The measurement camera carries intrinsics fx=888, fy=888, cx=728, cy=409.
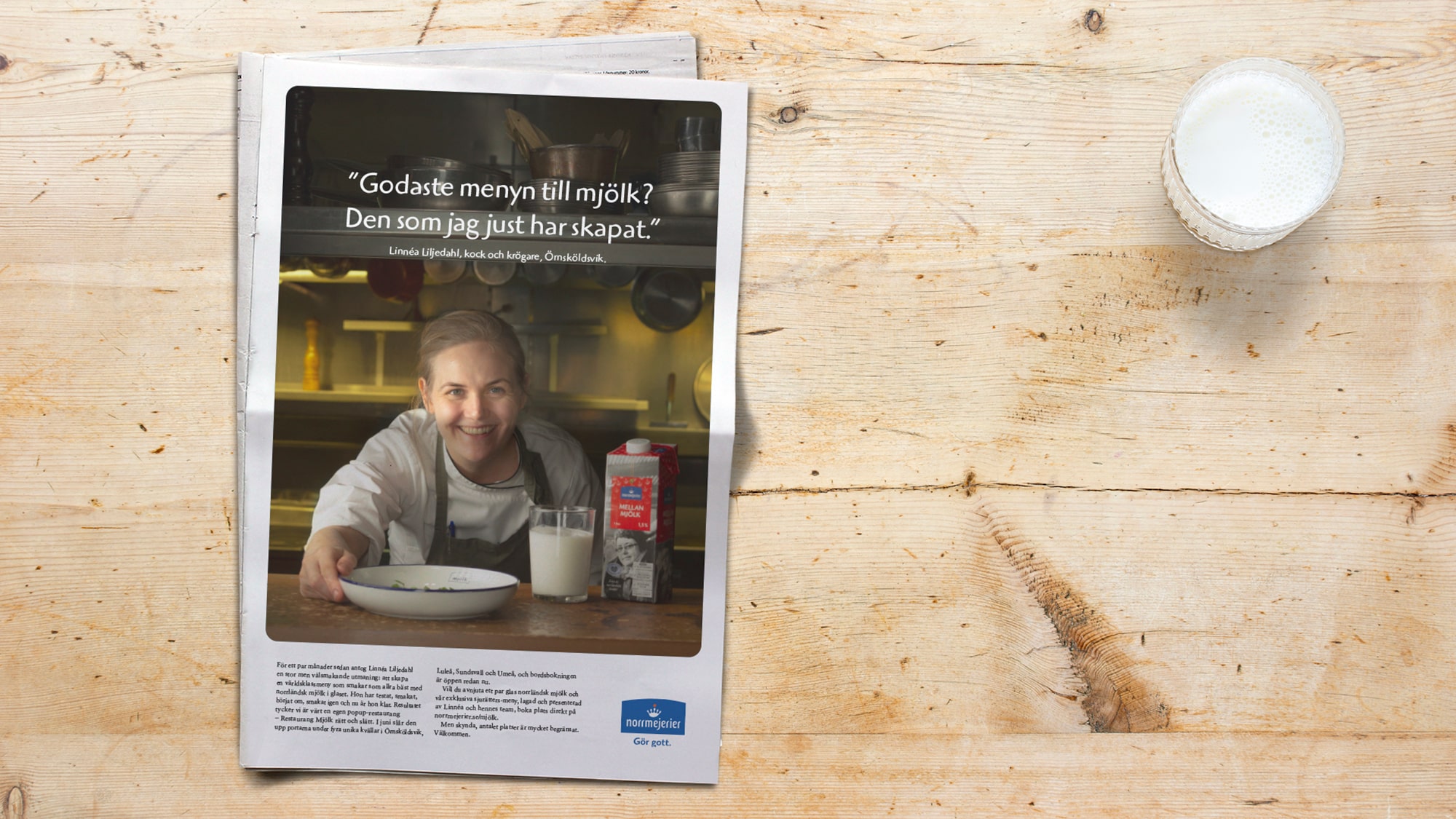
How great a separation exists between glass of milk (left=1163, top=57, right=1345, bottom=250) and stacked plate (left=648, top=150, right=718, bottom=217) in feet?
0.92

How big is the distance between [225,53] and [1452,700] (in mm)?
887

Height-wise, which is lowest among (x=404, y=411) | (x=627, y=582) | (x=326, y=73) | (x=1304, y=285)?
(x=627, y=582)

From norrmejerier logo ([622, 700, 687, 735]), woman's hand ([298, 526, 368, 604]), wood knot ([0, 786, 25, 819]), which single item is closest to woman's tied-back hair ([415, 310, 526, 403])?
woman's hand ([298, 526, 368, 604])

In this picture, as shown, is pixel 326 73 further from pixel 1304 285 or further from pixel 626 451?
pixel 1304 285

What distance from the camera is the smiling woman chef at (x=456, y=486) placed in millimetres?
557

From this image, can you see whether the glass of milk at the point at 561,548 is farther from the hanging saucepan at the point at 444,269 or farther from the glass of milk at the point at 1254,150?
the glass of milk at the point at 1254,150

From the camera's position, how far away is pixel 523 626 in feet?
1.83

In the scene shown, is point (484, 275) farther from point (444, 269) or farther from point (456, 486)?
point (456, 486)

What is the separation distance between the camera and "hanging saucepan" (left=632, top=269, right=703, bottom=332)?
21.5 inches

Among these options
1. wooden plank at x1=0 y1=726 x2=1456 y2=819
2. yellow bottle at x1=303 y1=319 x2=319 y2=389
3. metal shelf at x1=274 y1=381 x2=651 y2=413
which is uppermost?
yellow bottle at x1=303 y1=319 x2=319 y2=389

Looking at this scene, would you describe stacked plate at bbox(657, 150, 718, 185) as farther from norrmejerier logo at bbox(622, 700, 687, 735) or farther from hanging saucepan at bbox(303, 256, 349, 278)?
norrmejerier logo at bbox(622, 700, 687, 735)

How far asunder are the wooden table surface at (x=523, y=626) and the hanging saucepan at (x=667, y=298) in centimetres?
17

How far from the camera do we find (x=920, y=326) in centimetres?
56

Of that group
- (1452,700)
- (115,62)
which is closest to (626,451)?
(115,62)
